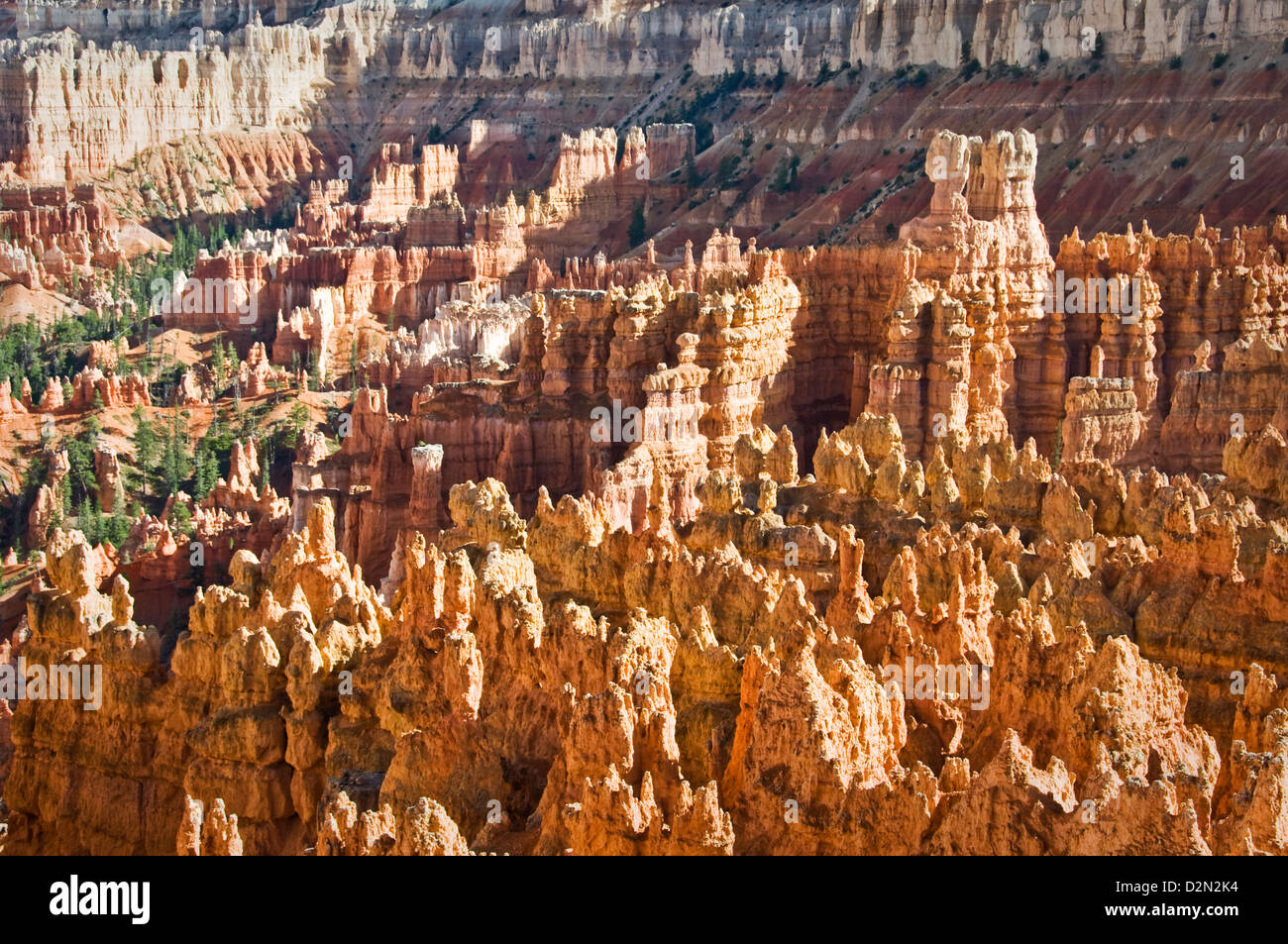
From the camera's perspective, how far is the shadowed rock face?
15234 mm

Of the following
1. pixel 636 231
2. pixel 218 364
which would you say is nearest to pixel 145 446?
pixel 218 364

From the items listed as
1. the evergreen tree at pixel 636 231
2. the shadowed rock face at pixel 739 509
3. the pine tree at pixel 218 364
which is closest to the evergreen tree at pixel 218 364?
the pine tree at pixel 218 364

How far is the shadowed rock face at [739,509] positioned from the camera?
50.0 ft

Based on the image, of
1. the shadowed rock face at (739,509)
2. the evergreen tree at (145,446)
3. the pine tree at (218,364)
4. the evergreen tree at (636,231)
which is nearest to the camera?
the shadowed rock face at (739,509)

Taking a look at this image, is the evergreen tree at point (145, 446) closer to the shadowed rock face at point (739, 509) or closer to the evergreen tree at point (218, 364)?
the shadowed rock face at point (739, 509)

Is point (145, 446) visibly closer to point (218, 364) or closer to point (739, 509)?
point (218, 364)

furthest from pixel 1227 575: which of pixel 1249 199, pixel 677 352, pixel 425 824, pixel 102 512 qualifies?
pixel 1249 199

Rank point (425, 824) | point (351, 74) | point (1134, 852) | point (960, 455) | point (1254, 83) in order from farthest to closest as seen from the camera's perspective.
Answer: point (351, 74) < point (1254, 83) < point (960, 455) < point (425, 824) < point (1134, 852)

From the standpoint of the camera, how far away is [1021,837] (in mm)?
13109

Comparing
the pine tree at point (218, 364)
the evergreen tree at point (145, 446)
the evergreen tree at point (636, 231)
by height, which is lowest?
the evergreen tree at point (145, 446)

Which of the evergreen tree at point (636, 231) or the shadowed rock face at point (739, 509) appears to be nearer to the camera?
the shadowed rock face at point (739, 509)

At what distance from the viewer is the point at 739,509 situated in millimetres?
25891

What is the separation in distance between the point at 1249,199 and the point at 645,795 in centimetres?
4908
